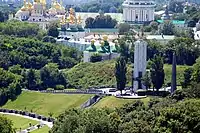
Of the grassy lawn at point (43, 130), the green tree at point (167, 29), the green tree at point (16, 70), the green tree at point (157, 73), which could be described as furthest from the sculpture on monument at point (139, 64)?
the green tree at point (167, 29)

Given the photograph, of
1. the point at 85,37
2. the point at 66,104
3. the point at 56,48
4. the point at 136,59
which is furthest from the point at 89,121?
the point at 85,37

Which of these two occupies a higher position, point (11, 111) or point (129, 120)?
point (129, 120)

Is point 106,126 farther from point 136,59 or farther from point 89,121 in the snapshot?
point 136,59

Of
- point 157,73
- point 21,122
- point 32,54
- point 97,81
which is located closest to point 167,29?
point 32,54

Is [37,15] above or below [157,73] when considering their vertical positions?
above

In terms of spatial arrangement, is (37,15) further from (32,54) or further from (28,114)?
(28,114)

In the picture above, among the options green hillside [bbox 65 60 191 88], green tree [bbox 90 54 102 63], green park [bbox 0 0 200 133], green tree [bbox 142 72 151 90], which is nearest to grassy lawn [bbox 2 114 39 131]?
green park [bbox 0 0 200 133]

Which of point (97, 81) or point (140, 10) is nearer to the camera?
point (97, 81)

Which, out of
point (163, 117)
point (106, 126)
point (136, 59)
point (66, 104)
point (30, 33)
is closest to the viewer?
point (163, 117)
